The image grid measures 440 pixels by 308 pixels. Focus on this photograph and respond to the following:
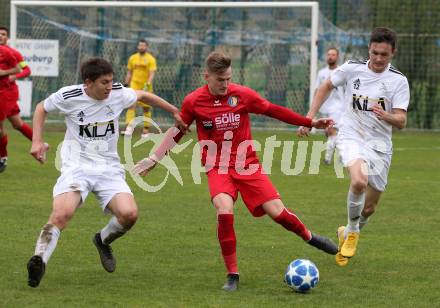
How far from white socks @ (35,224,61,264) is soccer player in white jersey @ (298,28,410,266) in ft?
8.23

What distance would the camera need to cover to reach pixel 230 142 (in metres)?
7.86

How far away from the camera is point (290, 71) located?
23.9 meters

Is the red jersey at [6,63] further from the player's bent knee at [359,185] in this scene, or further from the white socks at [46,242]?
the white socks at [46,242]

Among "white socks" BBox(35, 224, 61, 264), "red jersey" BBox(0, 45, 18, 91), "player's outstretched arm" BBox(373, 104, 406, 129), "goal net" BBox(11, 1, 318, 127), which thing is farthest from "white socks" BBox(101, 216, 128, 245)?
"goal net" BBox(11, 1, 318, 127)

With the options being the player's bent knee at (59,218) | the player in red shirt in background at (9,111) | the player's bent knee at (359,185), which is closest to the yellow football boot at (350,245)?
the player's bent knee at (359,185)

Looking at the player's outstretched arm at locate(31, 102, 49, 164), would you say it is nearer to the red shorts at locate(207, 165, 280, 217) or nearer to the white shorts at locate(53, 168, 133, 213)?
the white shorts at locate(53, 168, 133, 213)

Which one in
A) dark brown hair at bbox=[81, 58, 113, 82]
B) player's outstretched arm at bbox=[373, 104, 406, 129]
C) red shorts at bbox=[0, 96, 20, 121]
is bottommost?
red shorts at bbox=[0, 96, 20, 121]

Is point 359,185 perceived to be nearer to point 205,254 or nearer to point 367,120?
point 367,120

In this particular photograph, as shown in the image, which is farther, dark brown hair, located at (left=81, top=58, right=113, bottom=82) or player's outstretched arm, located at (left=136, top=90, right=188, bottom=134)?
player's outstretched arm, located at (left=136, top=90, right=188, bottom=134)

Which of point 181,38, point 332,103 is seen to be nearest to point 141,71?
point 181,38

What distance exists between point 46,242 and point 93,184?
652mm

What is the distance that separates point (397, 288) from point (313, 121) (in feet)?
4.81

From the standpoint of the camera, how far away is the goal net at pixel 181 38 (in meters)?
23.9

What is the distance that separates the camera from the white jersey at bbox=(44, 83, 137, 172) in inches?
302
